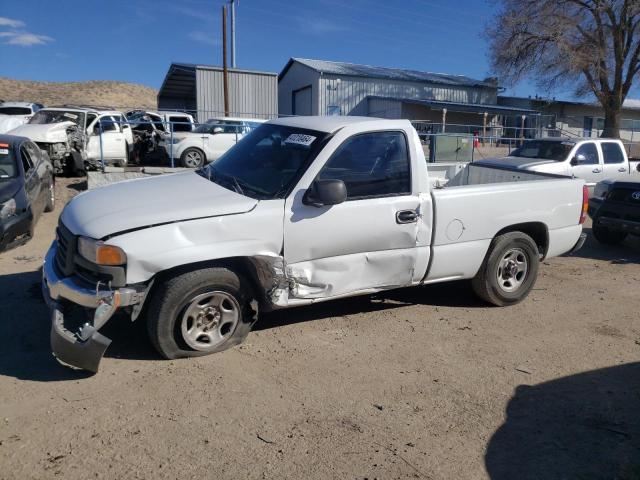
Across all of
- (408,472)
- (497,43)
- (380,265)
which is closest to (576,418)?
(408,472)

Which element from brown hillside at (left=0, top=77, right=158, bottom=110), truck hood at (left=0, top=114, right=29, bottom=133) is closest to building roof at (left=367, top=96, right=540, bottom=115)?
truck hood at (left=0, top=114, right=29, bottom=133)

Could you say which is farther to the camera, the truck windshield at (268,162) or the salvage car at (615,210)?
the salvage car at (615,210)

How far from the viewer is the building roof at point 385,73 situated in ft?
111

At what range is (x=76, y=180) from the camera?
1276 cm

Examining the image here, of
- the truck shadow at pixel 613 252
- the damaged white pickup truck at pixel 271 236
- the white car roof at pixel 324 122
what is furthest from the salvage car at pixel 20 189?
the truck shadow at pixel 613 252

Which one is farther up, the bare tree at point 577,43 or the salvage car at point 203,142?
the bare tree at point 577,43

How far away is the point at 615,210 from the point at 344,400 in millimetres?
6441

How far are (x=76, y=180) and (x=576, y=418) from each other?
12.1 m

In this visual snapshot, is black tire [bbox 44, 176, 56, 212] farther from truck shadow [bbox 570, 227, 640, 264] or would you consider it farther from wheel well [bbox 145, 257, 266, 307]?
truck shadow [bbox 570, 227, 640, 264]

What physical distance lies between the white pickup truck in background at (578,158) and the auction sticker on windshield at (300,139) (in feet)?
25.4

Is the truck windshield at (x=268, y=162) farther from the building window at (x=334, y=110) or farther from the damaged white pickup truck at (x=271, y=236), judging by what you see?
the building window at (x=334, y=110)

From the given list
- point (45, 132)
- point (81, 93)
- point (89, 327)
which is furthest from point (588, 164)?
point (81, 93)

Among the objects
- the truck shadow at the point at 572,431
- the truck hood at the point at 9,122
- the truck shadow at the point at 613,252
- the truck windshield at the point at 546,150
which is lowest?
the truck shadow at the point at 572,431

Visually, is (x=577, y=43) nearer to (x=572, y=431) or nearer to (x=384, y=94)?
(x=384, y=94)
